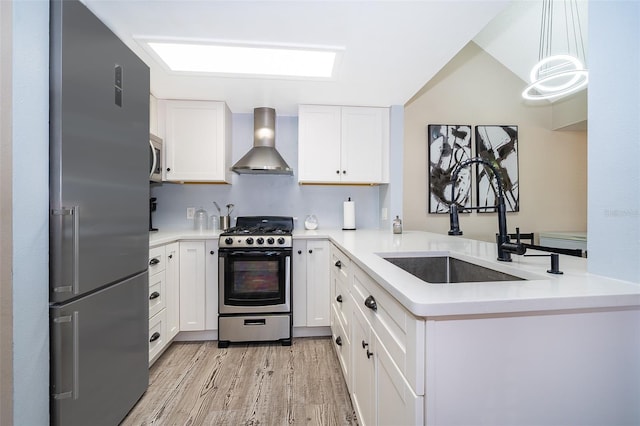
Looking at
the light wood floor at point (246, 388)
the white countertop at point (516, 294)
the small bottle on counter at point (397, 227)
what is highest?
the small bottle on counter at point (397, 227)

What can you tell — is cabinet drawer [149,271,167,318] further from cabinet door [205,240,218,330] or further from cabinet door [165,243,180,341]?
cabinet door [205,240,218,330]

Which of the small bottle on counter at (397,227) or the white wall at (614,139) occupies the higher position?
the white wall at (614,139)

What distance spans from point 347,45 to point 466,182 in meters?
2.31

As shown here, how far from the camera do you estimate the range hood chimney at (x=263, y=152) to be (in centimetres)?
281

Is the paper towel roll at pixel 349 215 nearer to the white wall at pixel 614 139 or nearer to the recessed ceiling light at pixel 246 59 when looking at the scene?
the recessed ceiling light at pixel 246 59

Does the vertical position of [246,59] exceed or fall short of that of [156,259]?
it exceeds it

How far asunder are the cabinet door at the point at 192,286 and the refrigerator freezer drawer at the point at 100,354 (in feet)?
2.61

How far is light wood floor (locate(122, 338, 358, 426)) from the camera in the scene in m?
1.67

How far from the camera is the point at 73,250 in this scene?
1169 millimetres

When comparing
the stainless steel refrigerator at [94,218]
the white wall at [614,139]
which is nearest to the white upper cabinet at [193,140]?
the stainless steel refrigerator at [94,218]

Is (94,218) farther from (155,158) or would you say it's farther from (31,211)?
(155,158)

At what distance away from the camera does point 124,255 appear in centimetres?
151

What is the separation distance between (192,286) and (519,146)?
3.98 metres

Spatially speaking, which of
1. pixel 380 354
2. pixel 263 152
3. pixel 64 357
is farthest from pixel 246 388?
pixel 263 152
